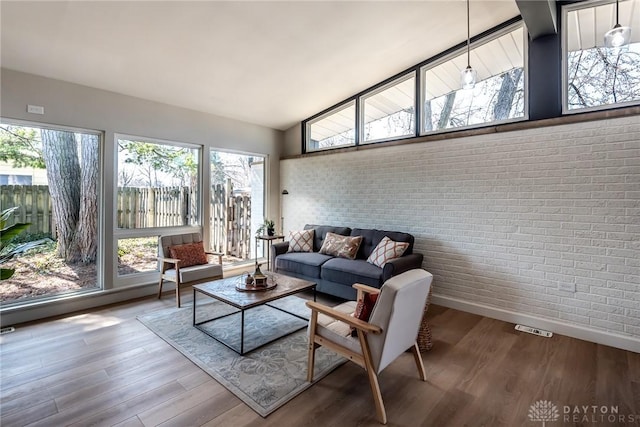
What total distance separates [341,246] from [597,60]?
3.45 metres

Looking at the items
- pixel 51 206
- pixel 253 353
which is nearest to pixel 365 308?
pixel 253 353

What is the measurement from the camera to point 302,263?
4145mm

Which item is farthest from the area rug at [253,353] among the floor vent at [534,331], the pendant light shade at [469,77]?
the pendant light shade at [469,77]

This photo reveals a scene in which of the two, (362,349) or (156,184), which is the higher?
(156,184)

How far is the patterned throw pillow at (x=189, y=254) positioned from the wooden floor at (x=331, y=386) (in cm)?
114

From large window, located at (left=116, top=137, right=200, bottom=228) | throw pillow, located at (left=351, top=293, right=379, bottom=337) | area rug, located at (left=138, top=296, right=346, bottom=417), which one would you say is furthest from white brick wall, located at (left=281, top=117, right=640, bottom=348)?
large window, located at (left=116, top=137, right=200, bottom=228)

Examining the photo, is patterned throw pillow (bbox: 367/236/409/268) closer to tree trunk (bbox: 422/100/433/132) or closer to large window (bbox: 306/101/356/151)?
tree trunk (bbox: 422/100/433/132)

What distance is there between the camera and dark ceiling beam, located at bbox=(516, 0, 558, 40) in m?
2.72

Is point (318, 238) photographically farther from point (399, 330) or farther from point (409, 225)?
point (399, 330)

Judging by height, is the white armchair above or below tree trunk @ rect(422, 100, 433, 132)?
below

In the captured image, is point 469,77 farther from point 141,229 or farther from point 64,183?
point 64,183

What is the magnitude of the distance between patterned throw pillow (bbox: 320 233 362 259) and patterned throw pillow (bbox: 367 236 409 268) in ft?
1.03

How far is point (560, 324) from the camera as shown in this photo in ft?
9.98

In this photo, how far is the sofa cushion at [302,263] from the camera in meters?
4.01
